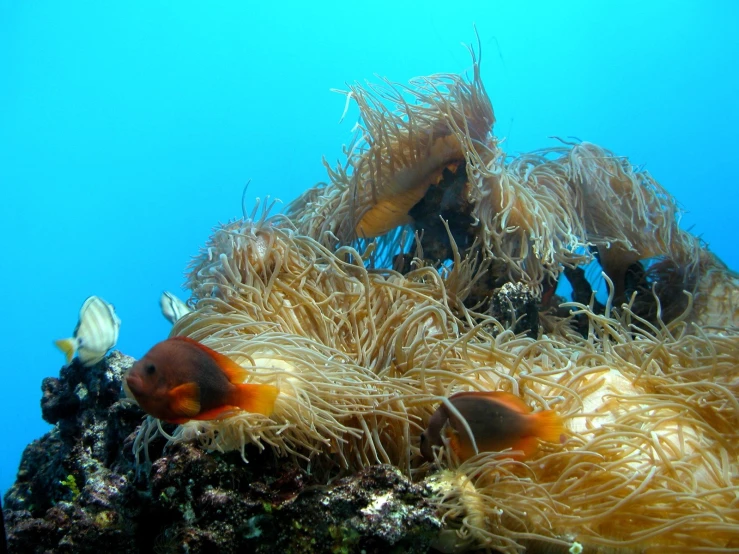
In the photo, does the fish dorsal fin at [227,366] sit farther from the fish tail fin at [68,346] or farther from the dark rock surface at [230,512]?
the fish tail fin at [68,346]

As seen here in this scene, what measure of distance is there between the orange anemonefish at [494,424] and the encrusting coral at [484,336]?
41 millimetres

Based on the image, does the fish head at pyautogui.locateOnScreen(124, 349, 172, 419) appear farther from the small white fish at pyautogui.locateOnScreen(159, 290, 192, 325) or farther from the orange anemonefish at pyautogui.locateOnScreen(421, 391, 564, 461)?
the small white fish at pyautogui.locateOnScreen(159, 290, 192, 325)

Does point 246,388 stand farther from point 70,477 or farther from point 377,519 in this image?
point 70,477

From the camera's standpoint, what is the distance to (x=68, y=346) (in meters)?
2.54

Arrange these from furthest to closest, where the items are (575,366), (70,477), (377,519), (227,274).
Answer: (70,477)
(227,274)
(575,366)
(377,519)

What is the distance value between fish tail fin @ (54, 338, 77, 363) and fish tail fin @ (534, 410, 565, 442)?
7.39ft

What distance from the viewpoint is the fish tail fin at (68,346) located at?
8.24 ft

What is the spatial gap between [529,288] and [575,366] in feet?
2.54

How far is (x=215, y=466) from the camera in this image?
1.31 meters

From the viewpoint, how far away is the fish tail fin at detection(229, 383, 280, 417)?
4.00 feet

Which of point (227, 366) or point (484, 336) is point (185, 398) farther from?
point (484, 336)

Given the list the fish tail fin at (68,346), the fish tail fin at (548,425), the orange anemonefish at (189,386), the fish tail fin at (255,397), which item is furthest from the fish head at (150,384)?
the fish tail fin at (68,346)

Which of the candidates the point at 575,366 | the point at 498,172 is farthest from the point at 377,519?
the point at 498,172

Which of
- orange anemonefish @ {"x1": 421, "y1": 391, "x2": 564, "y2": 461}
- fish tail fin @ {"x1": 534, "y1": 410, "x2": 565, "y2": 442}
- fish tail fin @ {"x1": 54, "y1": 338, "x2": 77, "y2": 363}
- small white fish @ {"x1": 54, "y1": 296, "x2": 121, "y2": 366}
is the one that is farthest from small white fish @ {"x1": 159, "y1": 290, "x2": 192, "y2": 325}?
fish tail fin @ {"x1": 534, "y1": 410, "x2": 565, "y2": 442}
